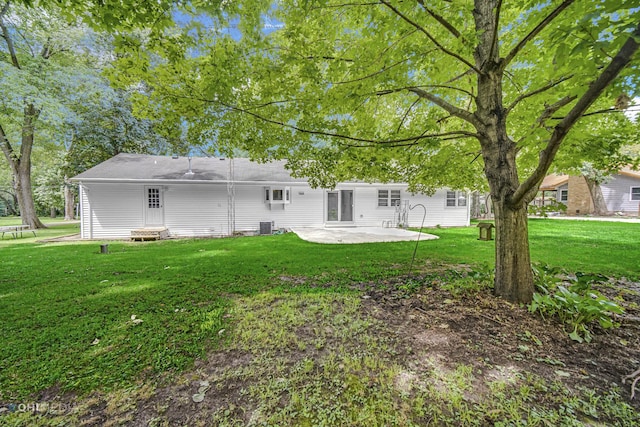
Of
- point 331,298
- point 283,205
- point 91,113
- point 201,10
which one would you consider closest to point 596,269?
point 331,298

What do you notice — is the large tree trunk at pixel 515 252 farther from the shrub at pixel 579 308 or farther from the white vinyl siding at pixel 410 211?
the white vinyl siding at pixel 410 211

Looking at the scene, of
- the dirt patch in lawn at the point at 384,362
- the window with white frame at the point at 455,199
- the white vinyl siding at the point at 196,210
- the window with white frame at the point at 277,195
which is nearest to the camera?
the dirt patch in lawn at the point at 384,362

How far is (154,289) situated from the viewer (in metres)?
4.40

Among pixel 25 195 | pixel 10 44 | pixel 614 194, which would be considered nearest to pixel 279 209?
pixel 25 195

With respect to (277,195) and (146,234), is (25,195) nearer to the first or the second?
(146,234)

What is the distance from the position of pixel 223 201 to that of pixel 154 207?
9.32 feet

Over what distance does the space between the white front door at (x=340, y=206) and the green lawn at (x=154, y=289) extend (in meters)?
4.98

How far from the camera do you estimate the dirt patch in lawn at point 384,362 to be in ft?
6.20

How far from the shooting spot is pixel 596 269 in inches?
215

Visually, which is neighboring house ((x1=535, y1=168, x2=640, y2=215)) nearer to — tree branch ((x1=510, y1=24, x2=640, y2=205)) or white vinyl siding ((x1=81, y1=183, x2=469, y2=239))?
white vinyl siding ((x1=81, y1=183, x2=469, y2=239))

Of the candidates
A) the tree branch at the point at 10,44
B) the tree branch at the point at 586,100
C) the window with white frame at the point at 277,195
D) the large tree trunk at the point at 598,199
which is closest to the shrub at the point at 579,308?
the tree branch at the point at 586,100

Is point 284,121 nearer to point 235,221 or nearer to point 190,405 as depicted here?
point 190,405

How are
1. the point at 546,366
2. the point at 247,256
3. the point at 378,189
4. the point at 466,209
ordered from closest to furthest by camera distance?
the point at 546,366, the point at 247,256, the point at 378,189, the point at 466,209

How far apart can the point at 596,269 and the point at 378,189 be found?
355 inches
